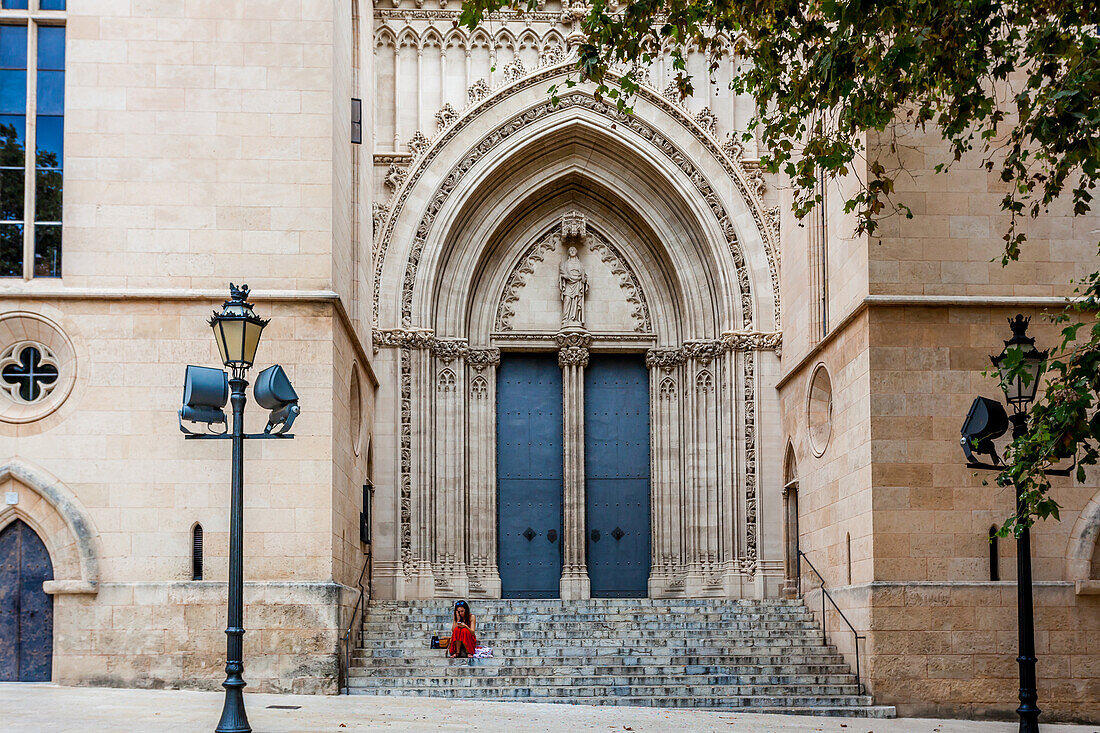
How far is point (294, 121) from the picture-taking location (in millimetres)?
17500

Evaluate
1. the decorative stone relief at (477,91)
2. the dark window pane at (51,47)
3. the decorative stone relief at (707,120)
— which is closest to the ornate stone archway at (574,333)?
the decorative stone relief at (707,120)

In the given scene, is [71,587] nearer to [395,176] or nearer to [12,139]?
[12,139]

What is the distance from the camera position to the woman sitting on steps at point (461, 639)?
18203 mm

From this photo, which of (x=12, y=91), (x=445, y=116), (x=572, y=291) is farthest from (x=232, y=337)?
(x=572, y=291)

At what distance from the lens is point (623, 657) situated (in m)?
18.5

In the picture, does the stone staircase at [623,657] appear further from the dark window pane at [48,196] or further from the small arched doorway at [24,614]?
the dark window pane at [48,196]

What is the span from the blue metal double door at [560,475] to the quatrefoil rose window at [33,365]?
32.8 feet

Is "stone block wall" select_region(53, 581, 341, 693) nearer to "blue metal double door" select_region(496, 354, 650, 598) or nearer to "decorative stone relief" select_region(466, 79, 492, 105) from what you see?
"blue metal double door" select_region(496, 354, 650, 598)

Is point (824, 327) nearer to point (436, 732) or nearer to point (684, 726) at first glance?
point (684, 726)

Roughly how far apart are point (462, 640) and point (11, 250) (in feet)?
25.5

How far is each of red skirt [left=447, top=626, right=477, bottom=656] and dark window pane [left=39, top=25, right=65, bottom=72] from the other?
29.7 feet

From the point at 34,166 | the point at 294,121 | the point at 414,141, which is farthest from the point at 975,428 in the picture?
the point at 414,141

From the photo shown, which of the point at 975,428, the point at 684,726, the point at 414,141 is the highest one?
the point at 414,141

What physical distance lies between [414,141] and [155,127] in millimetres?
7288
